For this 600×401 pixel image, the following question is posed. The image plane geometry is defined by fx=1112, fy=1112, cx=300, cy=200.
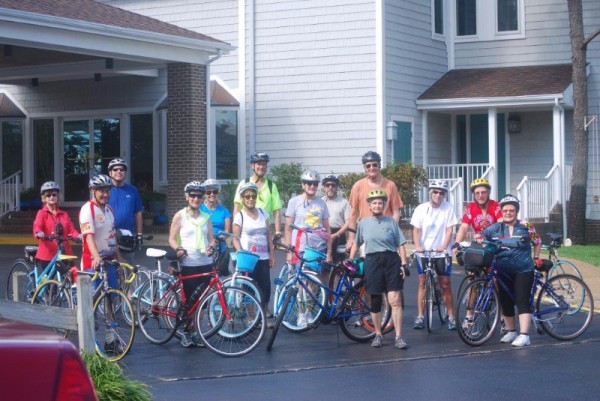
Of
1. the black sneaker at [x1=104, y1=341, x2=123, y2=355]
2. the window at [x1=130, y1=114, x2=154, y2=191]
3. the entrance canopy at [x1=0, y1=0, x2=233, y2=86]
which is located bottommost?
the black sneaker at [x1=104, y1=341, x2=123, y2=355]

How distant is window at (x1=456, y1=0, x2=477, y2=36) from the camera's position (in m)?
26.5

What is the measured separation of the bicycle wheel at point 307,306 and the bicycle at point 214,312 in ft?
2.79

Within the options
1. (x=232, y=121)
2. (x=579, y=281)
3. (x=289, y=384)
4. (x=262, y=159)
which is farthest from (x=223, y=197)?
(x=289, y=384)

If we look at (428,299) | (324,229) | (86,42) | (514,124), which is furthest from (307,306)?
(514,124)

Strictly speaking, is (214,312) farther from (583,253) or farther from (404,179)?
(583,253)

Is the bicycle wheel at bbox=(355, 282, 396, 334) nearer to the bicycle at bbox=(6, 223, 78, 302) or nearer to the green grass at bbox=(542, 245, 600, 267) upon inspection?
the bicycle at bbox=(6, 223, 78, 302)

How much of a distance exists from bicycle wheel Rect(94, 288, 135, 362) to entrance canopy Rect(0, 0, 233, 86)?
9711 mm

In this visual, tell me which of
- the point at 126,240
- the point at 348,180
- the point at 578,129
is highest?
the point at 578,129

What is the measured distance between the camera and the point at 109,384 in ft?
24.9

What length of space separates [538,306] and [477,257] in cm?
105

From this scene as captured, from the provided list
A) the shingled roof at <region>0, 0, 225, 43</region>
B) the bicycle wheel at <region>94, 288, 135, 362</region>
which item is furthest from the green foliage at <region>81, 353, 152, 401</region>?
the shingled roof at <region>0, 0, 225, 43</region>

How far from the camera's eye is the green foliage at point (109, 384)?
24.7ft

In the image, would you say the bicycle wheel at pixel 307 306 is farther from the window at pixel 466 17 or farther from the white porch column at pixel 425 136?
the window at pixel 466 17


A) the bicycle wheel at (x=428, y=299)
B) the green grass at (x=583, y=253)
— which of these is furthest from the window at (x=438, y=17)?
the bicycle wheel at (x=428, y=299)
